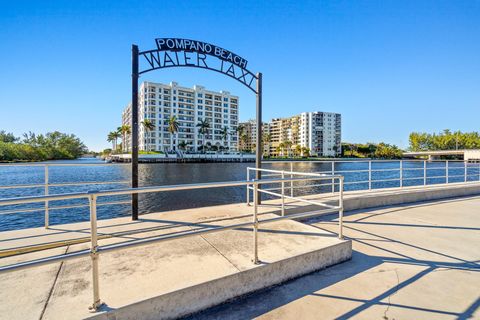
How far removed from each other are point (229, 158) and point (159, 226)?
307 feet

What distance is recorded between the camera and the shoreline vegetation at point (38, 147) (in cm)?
7241

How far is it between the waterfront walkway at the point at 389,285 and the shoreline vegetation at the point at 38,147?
9293 cm

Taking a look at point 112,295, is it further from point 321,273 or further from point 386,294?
point 386,294

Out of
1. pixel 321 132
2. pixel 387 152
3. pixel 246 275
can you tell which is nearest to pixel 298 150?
pixel 321 132

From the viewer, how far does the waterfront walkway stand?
2383 millimetres

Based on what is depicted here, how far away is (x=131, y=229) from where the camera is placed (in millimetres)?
3959

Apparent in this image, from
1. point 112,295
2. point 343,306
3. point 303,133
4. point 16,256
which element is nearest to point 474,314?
point 343,306

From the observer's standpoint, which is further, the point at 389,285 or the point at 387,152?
the point at 387,152

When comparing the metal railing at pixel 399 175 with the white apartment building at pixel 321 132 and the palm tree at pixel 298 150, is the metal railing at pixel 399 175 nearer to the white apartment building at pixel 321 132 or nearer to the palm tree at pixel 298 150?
the palm tree at pixel 298 150

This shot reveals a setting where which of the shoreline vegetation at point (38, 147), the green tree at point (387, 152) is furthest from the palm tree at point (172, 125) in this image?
the green tree at point (387, 152)

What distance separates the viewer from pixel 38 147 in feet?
312

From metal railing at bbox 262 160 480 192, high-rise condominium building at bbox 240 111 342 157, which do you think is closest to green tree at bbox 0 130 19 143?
high-rise condominium building at bbox 240 111 342 157

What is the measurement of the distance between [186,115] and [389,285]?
99896mm

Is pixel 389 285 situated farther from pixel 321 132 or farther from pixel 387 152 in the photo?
pixel 387 152
